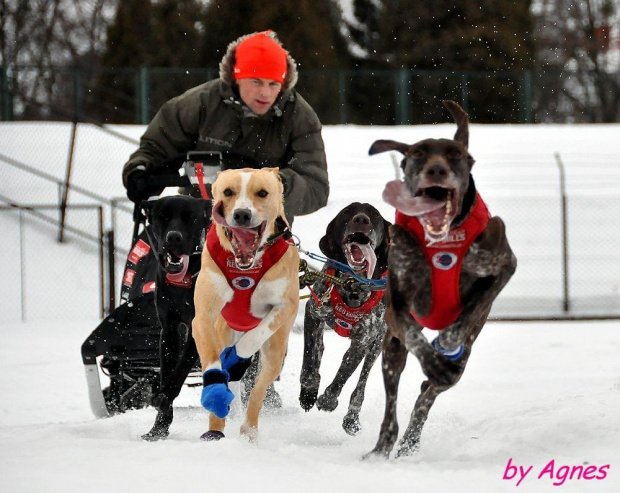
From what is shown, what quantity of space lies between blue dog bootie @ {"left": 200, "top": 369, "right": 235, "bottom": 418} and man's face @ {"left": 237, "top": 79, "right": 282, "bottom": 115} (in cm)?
165

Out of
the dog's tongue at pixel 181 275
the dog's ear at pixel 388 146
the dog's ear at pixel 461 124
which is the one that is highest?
the dog's ear at pixel 461 124

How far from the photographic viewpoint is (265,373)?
4.29 meters

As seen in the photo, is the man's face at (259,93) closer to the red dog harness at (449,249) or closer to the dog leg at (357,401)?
the dog leg at (357,401)

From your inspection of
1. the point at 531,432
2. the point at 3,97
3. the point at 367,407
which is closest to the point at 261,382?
the point at 531,432

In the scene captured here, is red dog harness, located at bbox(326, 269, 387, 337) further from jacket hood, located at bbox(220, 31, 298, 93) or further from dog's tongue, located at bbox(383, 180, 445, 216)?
dog's tongue, located at bbox(383, 180, 445, 216)

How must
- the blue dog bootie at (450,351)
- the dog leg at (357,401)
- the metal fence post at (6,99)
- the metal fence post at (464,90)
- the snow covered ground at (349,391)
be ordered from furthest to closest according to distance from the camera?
the metal fence post at (464,90) → the metal fence post at (6,99) → the dog leg at (357,401) → the blue dog bootie at (450,351) → the snow covered ground at (349,391)

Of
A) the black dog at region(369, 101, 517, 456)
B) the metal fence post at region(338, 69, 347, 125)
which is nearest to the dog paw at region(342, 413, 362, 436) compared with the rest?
the black dog at region(369, 101, 517, 456)

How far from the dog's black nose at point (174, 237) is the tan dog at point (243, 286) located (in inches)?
5.5

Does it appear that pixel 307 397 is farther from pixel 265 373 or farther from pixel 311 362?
pixel 265 373

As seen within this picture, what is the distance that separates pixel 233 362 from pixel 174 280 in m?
0.41

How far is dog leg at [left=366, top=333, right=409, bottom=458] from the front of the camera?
3723mm

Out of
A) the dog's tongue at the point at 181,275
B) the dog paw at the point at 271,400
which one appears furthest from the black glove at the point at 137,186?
the dog paw at the point at 271,400

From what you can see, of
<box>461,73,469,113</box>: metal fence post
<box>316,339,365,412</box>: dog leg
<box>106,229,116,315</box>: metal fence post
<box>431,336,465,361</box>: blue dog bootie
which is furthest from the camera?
<box>461,73,469,113</box>: metal fence post

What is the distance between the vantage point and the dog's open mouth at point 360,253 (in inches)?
192
